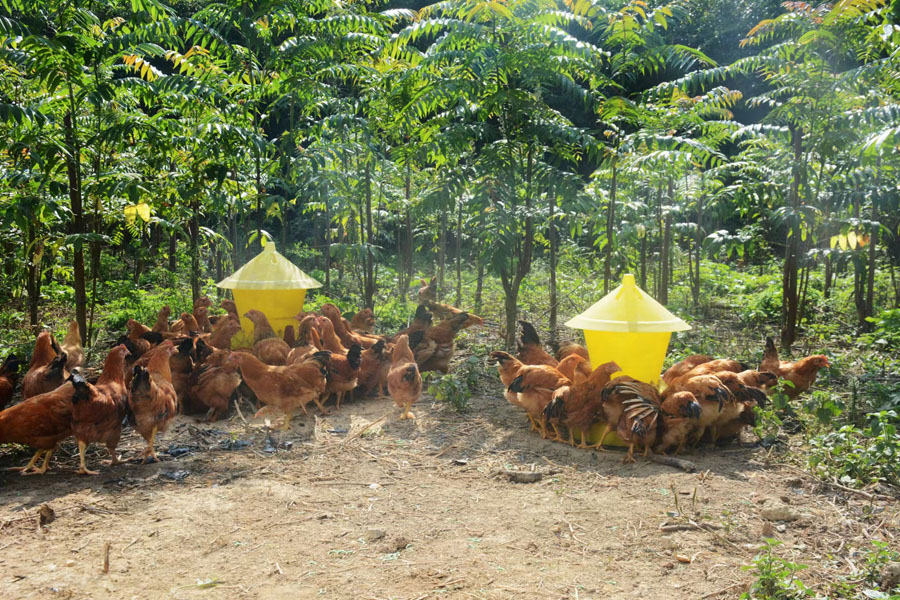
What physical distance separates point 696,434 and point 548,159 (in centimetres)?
1191

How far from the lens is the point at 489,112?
7.59 meters

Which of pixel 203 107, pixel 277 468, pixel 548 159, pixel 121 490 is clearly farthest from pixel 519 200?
pixel 548 159

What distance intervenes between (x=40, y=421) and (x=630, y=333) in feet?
14.3

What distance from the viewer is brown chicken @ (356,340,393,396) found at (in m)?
6.47

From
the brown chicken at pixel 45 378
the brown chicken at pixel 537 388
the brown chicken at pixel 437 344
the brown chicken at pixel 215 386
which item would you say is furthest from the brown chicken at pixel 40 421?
the brown chicken at pixel 437 344

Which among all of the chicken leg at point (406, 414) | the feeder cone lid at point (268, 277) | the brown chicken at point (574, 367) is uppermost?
the feeder cone lid at point (268, 277)

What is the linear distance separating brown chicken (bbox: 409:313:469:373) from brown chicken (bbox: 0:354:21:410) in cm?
362

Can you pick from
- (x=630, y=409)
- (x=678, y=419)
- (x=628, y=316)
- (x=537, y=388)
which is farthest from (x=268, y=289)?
(x=678, y=419)

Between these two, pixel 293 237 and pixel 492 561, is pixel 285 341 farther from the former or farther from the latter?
pixel 293 237

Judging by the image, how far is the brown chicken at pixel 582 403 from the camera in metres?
5.06

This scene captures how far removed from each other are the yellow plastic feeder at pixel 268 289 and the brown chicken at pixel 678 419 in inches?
158

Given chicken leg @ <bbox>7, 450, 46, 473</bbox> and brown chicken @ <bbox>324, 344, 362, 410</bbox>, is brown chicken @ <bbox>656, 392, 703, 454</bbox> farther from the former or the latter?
chicken leg @ <bbox>7, 450, 46, 473</bbox>

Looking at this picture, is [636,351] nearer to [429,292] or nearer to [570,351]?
[570,351]

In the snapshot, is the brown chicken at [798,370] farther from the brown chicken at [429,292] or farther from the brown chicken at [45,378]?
the brown chicken at [45,378]
